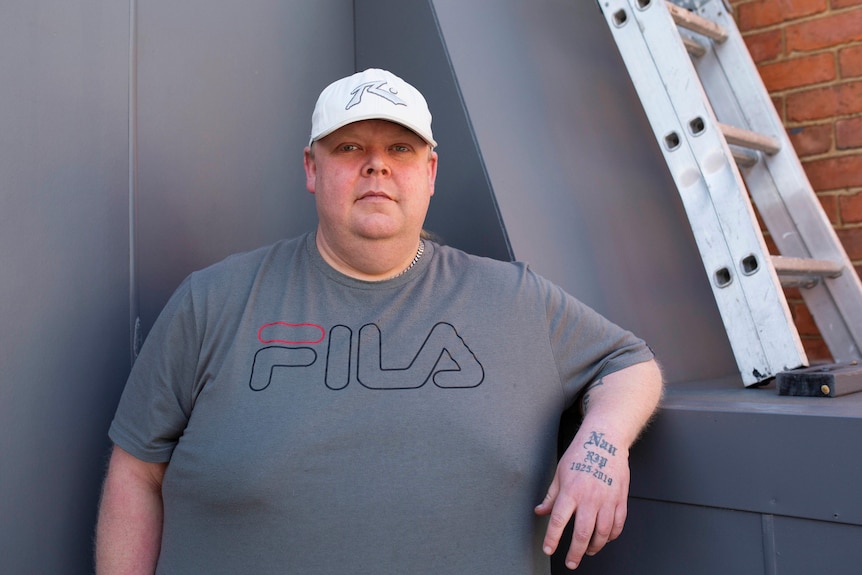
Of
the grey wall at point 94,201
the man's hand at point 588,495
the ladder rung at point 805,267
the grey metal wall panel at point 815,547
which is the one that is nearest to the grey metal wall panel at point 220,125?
the grey wall at point 94,201

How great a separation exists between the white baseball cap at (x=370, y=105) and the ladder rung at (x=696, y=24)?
0.89 meters

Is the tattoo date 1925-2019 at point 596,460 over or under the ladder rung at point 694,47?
under

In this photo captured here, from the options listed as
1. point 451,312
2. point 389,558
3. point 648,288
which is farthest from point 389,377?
point 648,288

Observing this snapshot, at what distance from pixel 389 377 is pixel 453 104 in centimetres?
93

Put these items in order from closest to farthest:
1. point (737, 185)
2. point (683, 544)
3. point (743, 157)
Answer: point (683, 544) → point (737, 185) → point (743, 157)

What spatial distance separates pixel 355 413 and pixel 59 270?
2.28 feet

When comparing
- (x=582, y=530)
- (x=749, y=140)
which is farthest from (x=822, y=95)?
(x=582, y=530)

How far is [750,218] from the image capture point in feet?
5.89

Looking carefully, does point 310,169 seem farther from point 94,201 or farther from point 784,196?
point 784,196

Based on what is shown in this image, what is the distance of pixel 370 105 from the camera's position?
1.54 m

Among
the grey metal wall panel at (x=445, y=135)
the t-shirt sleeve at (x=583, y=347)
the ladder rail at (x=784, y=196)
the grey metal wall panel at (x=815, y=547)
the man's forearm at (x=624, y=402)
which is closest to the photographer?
the grey metal wall panel at (x=815, y=547)

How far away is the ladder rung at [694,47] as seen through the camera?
2266 millimetres

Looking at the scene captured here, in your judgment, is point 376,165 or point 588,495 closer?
point 588,495

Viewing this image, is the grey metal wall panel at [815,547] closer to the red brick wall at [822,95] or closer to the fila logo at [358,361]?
the fila logo at [358,361]
